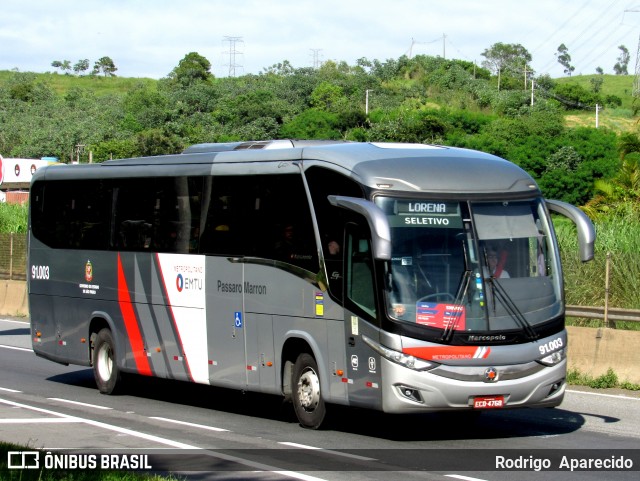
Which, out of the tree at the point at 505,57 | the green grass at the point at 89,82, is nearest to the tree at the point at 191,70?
the green grass at the point at 89,82

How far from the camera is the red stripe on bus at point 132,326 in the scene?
55.4 feet

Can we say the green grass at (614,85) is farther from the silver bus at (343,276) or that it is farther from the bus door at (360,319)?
the bus door at (360,319)

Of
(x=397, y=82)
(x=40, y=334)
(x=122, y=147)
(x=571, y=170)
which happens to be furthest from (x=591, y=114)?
(x=40, y=334)

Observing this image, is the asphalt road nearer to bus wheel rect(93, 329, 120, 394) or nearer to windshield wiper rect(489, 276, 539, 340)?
bus wheel rect(93, 329, 120, 394)

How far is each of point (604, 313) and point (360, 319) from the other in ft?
23.7

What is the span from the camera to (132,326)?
17.1 meters

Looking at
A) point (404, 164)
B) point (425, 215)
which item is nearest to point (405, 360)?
point (425, 215)

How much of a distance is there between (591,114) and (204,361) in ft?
363

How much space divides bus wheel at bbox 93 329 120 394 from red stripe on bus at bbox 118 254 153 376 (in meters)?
0.54

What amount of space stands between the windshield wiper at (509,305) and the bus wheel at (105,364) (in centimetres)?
767

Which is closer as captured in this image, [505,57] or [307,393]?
[307,393]

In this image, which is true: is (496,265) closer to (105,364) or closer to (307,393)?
(307,393)

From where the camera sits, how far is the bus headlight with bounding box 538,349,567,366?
12133 mm

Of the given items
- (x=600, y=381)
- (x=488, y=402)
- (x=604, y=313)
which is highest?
(x=604, y=313)
